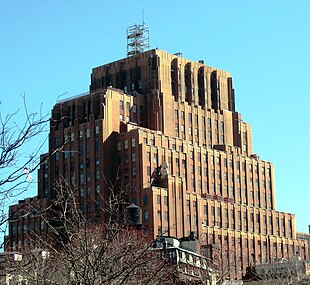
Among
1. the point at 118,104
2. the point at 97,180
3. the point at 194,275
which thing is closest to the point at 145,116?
the point at 118,104

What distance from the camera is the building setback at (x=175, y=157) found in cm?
15550

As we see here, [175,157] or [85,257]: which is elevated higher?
[175,157]

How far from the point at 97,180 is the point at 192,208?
654 inches

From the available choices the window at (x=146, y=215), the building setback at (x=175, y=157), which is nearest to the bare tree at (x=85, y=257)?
the window at (x=146, y=215)

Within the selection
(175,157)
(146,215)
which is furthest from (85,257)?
(175,157)

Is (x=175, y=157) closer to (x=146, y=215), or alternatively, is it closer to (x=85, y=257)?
(x=146, y=215)

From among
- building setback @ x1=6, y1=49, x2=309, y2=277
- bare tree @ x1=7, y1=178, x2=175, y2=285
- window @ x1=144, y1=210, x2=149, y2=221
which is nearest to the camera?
bare tree @ x1=7, y1=178, x2=175, y2=285

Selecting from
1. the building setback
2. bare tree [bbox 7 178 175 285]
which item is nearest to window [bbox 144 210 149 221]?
the building setback

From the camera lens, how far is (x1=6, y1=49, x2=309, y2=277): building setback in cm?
15550

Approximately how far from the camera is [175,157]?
530 ft

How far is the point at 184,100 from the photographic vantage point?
17338 centimetres

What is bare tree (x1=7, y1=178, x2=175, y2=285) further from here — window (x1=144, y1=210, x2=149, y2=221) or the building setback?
the building setback

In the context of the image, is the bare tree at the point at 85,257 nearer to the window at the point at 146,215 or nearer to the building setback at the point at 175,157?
the window at the point at 146,215

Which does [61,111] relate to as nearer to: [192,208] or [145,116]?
[145,116]
